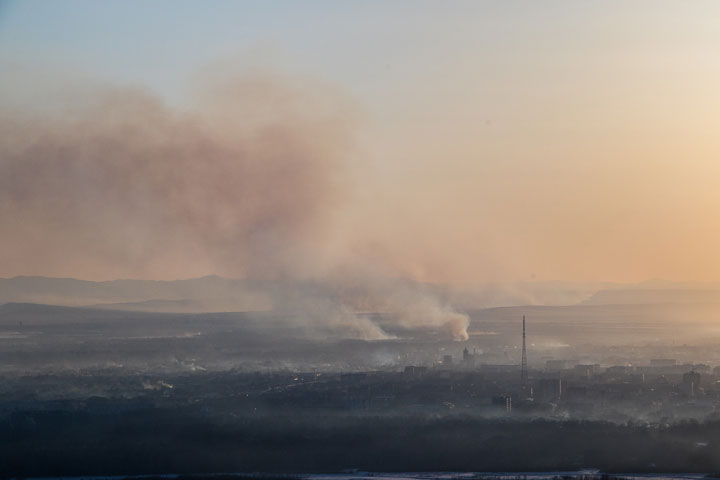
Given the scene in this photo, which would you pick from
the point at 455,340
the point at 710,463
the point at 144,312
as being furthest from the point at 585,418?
the point at 144,312

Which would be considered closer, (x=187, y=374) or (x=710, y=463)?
(x=710, y=463)

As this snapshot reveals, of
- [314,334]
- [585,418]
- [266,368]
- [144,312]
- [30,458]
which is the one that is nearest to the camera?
[30,458]

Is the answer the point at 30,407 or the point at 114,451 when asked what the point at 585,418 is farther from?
the point at 30,407

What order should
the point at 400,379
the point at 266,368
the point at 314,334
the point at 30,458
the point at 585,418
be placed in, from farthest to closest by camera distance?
the point at 314,334 → the point at 266,368 → the point at 400,379 → the point at 585,418 → the point at 30,458

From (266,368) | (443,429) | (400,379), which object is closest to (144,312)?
(266,368)

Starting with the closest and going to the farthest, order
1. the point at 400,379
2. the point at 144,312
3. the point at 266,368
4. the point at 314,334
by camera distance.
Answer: the point at 400,379 → the point at 266,368 → the point at 314,334 → the point at 144,312

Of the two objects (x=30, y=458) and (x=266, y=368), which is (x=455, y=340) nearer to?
(x=266, y=368)
